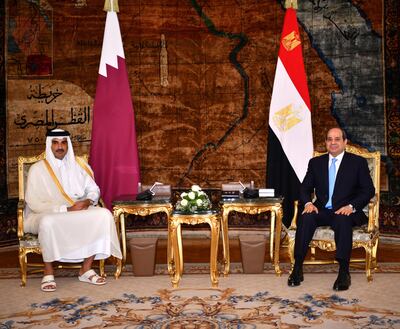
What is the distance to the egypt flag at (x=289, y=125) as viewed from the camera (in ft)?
21.5

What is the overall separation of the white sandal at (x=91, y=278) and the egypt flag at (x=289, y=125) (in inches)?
100

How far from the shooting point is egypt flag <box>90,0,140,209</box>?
6516 millimetres

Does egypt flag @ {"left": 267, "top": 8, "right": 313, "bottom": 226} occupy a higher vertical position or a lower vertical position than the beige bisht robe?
higher

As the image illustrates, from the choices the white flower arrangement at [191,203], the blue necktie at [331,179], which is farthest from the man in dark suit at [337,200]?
the white flower arrangement at [191,203]

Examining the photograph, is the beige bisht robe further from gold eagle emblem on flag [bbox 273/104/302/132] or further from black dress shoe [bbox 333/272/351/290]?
gold eagle emblem on flag [bbox 273/104/302/132]

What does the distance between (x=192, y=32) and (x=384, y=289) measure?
4.49 meters

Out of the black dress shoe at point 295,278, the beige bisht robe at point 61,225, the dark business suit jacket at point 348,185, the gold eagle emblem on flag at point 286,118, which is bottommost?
the black dress shoe at point 295,278

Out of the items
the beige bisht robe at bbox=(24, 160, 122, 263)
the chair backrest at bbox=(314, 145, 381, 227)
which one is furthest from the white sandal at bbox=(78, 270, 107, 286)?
the chair backrest at bbox=(314, 145, 381, 227)

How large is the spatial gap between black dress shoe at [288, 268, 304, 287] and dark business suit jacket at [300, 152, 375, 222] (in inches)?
27.4

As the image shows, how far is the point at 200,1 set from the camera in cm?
747

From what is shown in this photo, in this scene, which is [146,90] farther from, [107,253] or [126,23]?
[107,253]

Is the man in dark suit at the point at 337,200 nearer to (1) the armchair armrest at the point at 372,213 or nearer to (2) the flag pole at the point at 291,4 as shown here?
(1) the armchair armrest at the point at 372,213

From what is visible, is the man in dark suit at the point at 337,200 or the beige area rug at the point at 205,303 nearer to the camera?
the beige area rug at the point at 205,303

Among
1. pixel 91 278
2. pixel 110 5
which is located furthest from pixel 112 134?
pixel 91 278
